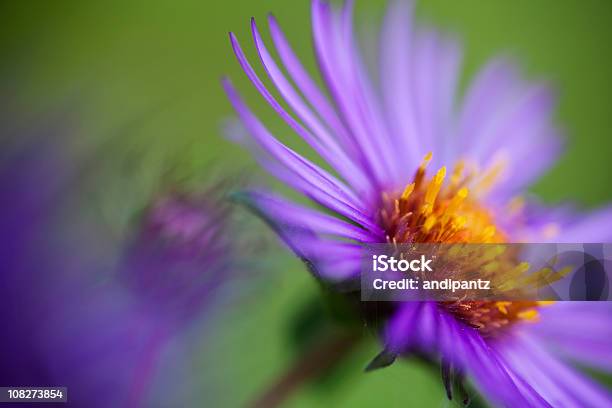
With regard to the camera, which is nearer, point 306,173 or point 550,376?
point 306,173

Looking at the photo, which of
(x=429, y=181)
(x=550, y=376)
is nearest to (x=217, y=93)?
(x=429, y=181)

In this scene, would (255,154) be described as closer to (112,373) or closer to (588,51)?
(112,373)

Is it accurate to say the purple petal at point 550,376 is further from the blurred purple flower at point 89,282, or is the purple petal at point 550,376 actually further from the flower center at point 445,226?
the blurred purple flower at point 89,282

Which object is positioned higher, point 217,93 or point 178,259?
point 217,93

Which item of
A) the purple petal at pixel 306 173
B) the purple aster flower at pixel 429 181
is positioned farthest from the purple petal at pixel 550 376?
the purple petal at pixel 306 173

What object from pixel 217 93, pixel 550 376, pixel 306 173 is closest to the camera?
pixel 306 173

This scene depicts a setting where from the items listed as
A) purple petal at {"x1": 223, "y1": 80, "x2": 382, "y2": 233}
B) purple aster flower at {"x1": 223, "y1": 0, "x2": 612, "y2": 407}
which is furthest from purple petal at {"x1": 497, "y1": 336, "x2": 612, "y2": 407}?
purple petal at {"x1": 223, "y1": 80, "x2": 382, "y2": 233}

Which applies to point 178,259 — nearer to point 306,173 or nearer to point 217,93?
point 306,173
